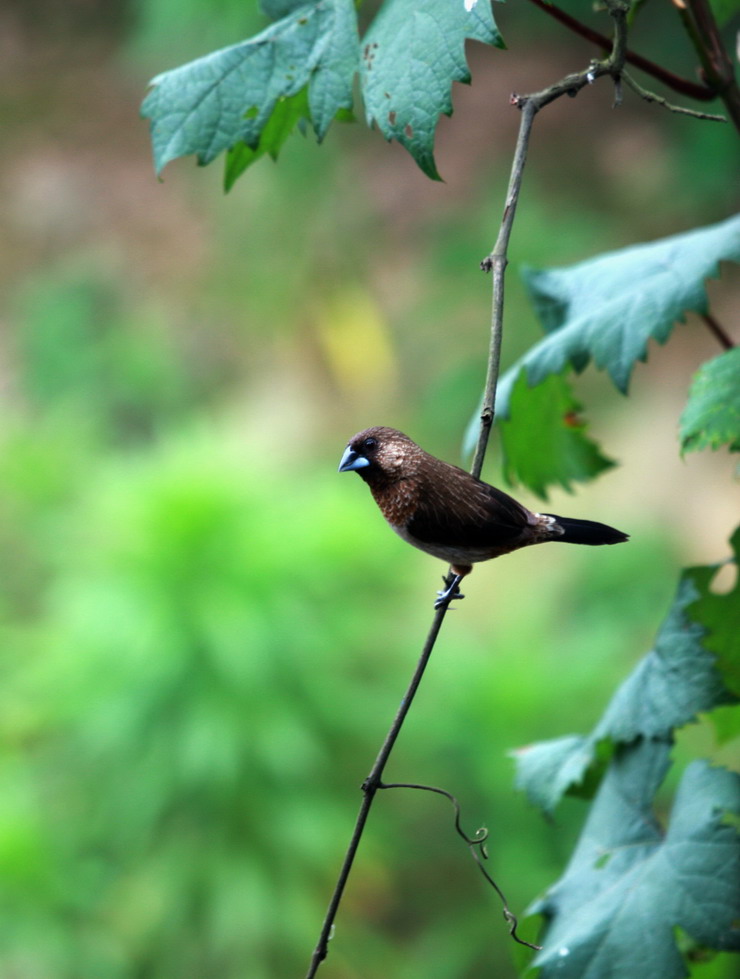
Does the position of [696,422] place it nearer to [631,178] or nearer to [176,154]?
[176,154]

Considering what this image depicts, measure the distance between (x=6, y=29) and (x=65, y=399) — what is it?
332 centimetres

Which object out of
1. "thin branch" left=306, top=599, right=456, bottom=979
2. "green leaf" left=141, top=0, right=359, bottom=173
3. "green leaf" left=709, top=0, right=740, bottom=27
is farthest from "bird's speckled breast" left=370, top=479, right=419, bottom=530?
"green leaf" left=709, top=0, right=740, bottom=27

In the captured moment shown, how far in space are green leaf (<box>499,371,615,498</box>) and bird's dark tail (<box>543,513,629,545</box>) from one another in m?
0.36

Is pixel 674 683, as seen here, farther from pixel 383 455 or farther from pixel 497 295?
pixel 497 295

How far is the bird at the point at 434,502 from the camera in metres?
0.84

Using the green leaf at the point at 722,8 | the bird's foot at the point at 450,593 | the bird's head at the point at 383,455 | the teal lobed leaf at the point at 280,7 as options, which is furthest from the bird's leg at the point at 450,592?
the green leaf at the point at 722,8

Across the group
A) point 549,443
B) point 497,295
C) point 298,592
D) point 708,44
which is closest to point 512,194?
point 497,295

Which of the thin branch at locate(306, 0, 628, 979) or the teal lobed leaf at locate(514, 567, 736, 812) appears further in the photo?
the teal lobed leaf at locate(514, 567, 736, 812)

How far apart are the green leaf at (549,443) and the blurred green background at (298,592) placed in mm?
390

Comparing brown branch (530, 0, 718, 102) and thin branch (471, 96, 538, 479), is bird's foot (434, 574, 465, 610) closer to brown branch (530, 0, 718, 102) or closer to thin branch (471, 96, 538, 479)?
thin branch (471, 96, 538, 479)

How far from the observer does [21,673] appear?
2.77 metres

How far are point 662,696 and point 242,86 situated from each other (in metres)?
0.72

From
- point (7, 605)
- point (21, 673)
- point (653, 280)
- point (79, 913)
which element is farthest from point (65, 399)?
point (653, 280)

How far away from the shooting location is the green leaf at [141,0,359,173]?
95 cm
